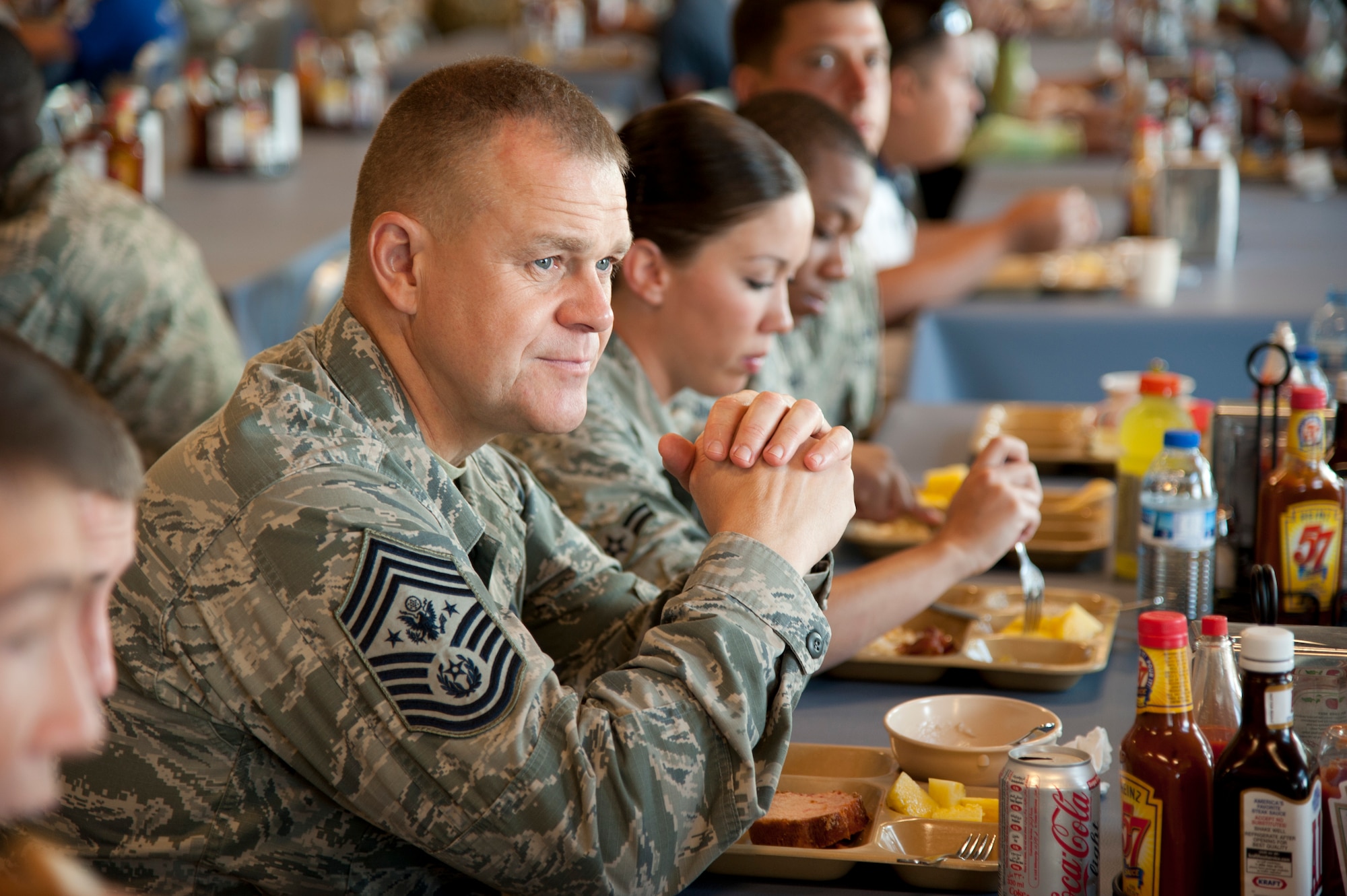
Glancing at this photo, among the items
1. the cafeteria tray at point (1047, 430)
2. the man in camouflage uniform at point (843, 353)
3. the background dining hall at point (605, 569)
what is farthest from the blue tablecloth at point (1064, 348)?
the background dining hall at point (605, 569)

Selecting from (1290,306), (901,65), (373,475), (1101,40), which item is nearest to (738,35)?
(901,65)

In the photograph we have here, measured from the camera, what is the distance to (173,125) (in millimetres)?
4879

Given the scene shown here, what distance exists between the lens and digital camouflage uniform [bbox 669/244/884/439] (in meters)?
2.75

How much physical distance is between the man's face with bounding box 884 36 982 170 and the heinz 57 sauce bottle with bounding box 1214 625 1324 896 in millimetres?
3265

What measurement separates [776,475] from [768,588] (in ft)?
0.44

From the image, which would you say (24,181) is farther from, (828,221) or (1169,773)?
(1169,773)

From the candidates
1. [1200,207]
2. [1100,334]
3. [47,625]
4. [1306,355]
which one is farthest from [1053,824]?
[1200,207]

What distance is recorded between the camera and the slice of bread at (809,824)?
1.21 m

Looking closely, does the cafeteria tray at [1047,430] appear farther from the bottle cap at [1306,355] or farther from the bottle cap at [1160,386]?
the bottle cap at [1306,355]

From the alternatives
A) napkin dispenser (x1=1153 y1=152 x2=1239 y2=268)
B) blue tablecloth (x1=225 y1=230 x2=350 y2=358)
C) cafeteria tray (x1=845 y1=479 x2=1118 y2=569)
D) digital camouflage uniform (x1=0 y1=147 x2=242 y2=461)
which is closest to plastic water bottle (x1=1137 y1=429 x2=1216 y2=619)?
cafeteria tray (x1=845 y1=479 x2=1118 y2=569)

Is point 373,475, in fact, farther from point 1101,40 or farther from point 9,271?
point 1101,40

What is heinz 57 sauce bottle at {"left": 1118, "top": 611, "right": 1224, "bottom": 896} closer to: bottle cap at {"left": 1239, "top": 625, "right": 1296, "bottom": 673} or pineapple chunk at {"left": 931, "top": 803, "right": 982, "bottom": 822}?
bottle cap at {"left": 1239, "top": 625, "right": 1296, "bottom": 673}

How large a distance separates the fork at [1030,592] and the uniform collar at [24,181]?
1.97m

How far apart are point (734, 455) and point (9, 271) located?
6.08ft
